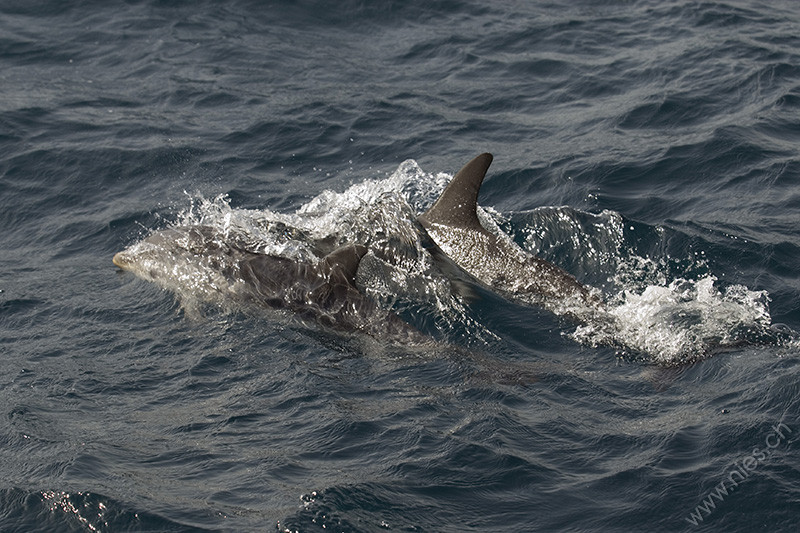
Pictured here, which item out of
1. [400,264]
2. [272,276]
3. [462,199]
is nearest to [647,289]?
[462,199]

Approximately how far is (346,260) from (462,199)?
1.79 m

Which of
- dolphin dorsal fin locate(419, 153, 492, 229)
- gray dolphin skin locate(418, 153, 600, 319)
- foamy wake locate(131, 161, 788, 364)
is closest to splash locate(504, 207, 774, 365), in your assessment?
foamy wake locate(131, 161, 788, 364)

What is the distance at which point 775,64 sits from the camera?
640 inches

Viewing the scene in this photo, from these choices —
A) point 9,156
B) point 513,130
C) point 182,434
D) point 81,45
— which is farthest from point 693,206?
point 81,45

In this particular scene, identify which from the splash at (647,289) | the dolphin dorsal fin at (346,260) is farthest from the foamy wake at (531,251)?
the dolphin dorsal fin at (346,260)

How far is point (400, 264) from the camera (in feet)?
36.5

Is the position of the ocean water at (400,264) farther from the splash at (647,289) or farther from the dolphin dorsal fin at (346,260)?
the dolphin dorsal fin at (346,260)

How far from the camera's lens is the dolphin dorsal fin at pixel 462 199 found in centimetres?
1105

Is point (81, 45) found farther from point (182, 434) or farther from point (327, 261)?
point (182, 434)

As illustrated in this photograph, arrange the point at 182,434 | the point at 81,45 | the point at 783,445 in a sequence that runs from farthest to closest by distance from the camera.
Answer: the point at 81,45, the point at 182,434, the point at 783,445

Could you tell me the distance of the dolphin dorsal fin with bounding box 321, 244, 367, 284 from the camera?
1009 cm

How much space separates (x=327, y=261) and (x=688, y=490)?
4.71m

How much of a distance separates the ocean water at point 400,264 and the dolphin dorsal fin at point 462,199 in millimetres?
387

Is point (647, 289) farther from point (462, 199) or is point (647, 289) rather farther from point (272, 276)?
point (272, 276)
